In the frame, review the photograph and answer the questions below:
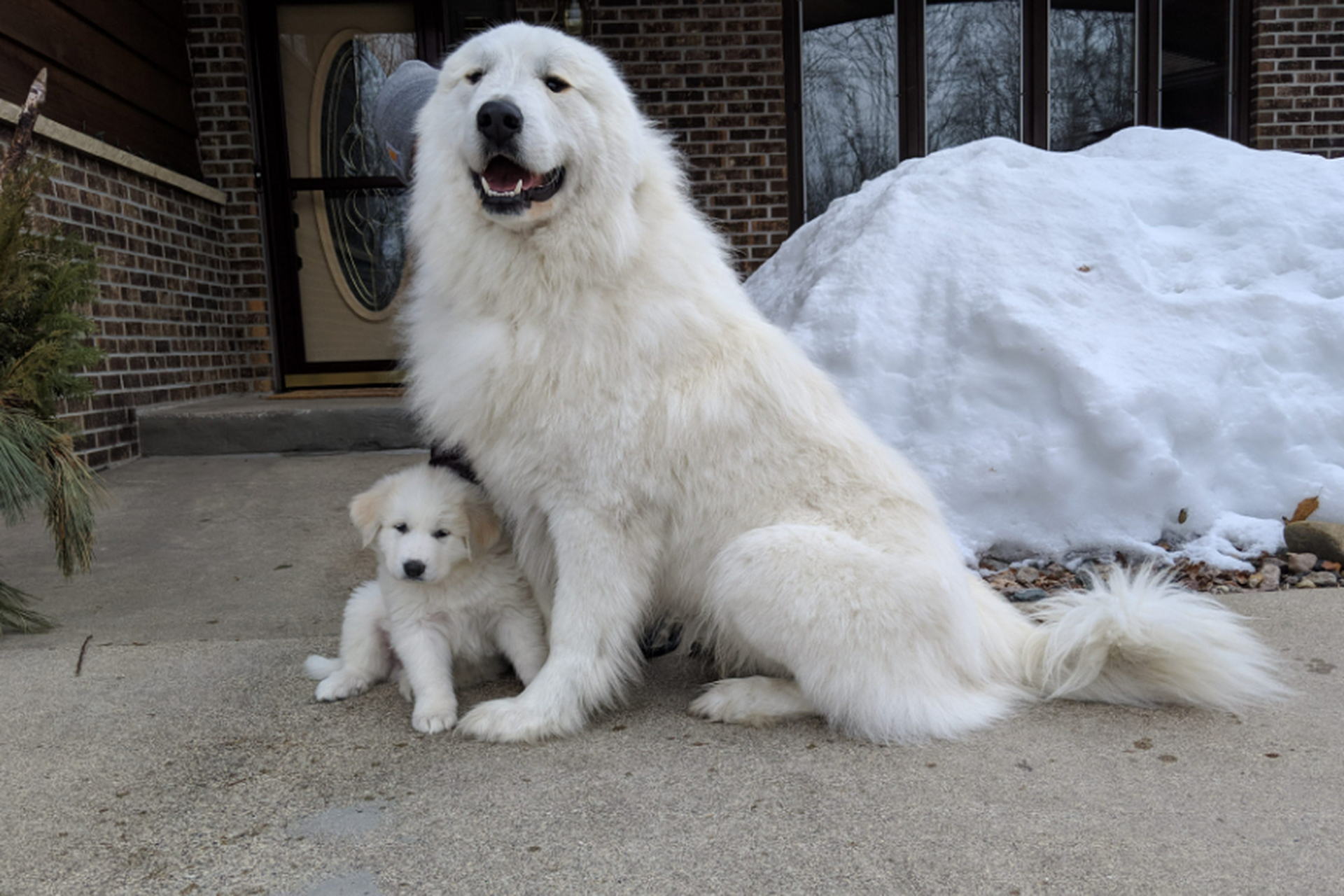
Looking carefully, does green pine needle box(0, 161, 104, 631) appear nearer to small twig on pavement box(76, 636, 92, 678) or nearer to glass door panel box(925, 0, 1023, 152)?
small twig on pavement box(76, 636, 92, 678)

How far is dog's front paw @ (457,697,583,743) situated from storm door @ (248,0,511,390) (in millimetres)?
5602

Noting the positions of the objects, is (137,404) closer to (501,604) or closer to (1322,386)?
(501,604)

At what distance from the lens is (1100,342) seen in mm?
3955

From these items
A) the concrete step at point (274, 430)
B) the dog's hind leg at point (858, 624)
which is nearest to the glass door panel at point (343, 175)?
the concrete step at point (274, 430)

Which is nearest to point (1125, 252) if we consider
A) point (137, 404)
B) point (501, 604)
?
point (501, 604)

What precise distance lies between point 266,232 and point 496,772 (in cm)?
654

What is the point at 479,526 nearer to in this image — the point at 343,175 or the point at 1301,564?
the point at 1301,564

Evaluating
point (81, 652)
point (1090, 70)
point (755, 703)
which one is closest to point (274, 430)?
point (81, 652)

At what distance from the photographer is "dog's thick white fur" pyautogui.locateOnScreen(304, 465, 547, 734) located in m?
2.29

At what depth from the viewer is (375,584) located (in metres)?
2.61

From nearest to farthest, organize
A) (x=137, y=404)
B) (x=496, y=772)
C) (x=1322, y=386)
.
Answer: (x=496, y=772), (x=1322, y=386), (x=137, y=404)

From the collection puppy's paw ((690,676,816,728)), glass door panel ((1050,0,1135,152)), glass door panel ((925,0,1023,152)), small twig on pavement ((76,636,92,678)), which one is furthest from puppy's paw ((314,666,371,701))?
glass door panel ((1050,0,1135,152))

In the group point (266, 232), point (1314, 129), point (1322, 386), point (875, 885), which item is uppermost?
point (1314, 129)

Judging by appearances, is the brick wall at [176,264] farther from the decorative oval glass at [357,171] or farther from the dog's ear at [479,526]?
the dog's ear at [479,526]
